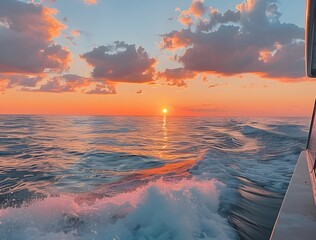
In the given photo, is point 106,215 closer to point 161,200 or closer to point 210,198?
point 161,200

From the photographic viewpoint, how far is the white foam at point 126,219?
4.82 m

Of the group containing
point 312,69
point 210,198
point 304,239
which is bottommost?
point 210,198

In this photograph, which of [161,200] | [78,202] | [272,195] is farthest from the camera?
[272,195]

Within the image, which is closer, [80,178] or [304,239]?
[304,239]

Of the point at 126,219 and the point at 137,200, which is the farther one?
the point at 137,200

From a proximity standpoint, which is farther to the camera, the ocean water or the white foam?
the ocean water

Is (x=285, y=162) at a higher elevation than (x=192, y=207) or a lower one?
lower

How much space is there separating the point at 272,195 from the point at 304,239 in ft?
17.0

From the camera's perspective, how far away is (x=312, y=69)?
394 cm

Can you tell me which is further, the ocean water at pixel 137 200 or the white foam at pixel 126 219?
the ocean water at pixel 137 200

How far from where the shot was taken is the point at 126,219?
526 centimetres

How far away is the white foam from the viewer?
4.82 metres

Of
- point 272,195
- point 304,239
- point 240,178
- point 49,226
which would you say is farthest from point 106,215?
point 240,178

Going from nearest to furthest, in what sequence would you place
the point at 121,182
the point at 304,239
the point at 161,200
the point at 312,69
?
the point at 304,239 < the point at 312,69 < the point at 161,200 < the point at 121,182
